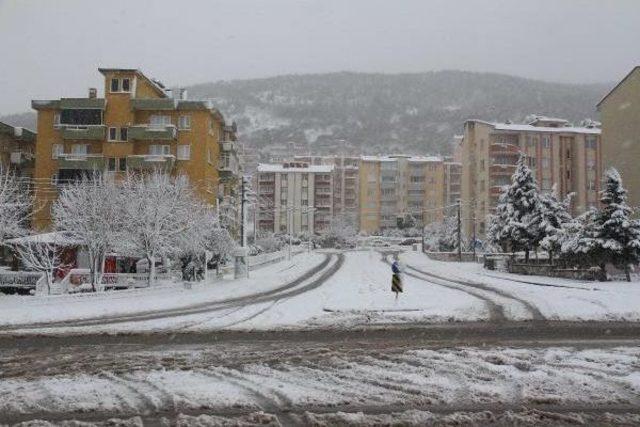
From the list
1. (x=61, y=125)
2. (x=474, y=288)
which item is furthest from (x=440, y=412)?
(x=61, y=125)

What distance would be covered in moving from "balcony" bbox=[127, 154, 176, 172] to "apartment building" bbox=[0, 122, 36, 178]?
12.5 meters

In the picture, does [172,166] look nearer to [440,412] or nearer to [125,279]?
[125,279]

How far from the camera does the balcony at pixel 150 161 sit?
5666 centimetres

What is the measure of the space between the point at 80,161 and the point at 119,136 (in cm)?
421

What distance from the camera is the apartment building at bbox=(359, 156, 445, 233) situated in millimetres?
131250

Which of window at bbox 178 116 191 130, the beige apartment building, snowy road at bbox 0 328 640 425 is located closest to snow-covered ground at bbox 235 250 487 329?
snowy road at bbox 0 328 640 425

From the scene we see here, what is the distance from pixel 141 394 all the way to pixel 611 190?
98.4 ft

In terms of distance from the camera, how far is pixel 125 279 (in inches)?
1401

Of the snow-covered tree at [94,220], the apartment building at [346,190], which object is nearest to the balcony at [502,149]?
the apartment building at [346,190]

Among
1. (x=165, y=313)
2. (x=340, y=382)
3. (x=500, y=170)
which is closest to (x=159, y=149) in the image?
(x=165, y=313)

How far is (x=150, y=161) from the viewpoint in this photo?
2229 inches

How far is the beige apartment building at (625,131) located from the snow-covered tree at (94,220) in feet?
115

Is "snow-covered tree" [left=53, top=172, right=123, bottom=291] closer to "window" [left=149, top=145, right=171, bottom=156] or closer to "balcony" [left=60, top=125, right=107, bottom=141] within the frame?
"balcony" [left=60, top=125, right=107, bottom=141]

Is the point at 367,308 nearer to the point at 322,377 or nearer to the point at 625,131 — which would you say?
the point at 322,377
